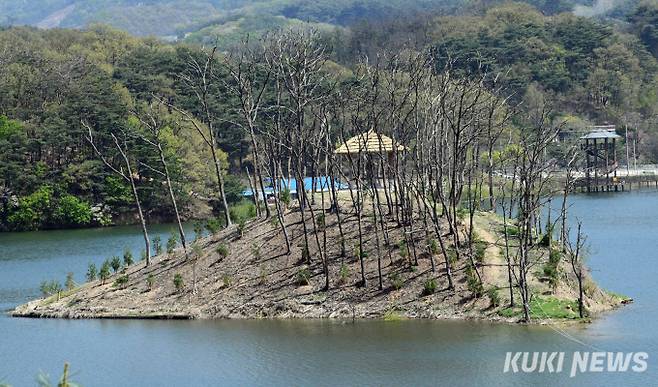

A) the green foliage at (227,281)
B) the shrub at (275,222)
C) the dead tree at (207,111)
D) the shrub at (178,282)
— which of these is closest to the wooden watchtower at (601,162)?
the dead tree at (207,111)

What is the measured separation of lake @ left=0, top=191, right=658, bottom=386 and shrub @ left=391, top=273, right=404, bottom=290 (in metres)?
2.13

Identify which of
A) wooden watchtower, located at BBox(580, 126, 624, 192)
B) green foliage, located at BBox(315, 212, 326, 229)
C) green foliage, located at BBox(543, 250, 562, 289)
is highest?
green foliage, located at BBox(315, 212, 326, 229)

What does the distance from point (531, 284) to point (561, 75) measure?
94.8 m

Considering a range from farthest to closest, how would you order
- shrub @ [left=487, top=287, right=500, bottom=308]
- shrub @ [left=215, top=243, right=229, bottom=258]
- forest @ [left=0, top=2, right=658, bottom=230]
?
forest @ [left=0, top=2, right=658, bottom=230] < shrub @ [left=215, top=243, right=229, bottom=258] < shrub @ [left=487, top=287, right=500, bottom=308]

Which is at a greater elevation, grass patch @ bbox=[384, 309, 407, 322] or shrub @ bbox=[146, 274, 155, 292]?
shrub @ bbox=[146, 274, 155, 292]

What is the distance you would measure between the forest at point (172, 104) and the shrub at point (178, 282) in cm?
1457

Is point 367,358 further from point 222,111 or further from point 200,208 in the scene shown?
point 222,111

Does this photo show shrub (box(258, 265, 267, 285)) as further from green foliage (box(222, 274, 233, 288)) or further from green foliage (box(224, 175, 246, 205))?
green foliage (box(224, 175, 246, 205))

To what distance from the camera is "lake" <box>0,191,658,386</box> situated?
3488cm

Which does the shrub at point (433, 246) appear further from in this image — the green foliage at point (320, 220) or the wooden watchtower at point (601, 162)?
the wooden watchtower at point (601, 162)

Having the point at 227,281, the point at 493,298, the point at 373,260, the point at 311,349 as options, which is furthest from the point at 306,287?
the point at 493,298

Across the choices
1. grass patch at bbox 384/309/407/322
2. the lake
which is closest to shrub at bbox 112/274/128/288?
the lake

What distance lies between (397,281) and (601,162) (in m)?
79.8

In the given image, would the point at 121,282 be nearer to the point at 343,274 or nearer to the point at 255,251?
the point at 255,251
